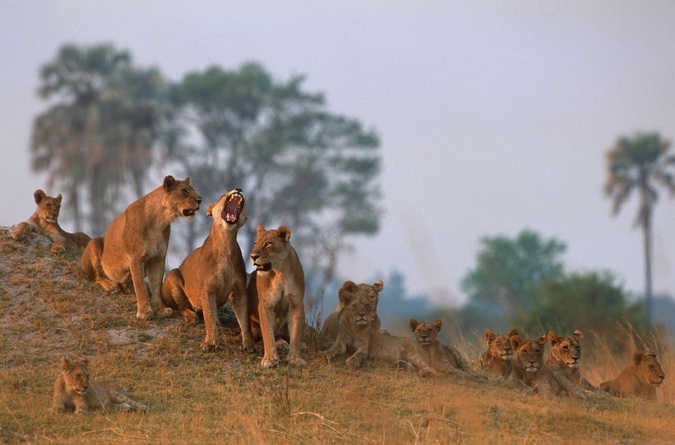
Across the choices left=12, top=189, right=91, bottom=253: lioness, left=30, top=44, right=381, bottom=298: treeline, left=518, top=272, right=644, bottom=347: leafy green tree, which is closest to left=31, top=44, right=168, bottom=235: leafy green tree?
left=30, top=44, right=381, bottom=298: treeline

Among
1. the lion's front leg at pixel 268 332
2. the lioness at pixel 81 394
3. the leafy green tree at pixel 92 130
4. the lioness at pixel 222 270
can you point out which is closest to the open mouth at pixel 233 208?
the lioness at pixel 222 270

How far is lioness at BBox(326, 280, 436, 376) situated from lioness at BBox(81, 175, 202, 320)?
175 centimetres

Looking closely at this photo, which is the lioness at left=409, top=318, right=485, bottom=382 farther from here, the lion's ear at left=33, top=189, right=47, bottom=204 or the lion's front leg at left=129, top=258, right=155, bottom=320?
the lion's ear at left=33, top=189, right=47, bottom=204

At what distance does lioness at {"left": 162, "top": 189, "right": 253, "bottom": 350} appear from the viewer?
987 centimetres

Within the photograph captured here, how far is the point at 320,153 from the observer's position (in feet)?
130

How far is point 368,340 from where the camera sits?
10.3 m

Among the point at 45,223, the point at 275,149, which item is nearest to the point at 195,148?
the point at 275,149

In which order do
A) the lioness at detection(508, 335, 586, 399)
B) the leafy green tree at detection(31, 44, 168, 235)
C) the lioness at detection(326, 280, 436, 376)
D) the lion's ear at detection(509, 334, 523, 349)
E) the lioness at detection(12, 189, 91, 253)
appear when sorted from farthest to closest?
the leafy green tree at detection(31, 44, 168, 235) → the lioness at detection(12, 189, 91, 253) → the lion's ear at detection(509, 334, 523, 349) → the lioness at detection(326, 280, 436, 376) → the lioness at detection(508, 335, 586, 399)

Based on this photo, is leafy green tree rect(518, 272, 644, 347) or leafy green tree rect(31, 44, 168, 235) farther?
leafy green tree rect(31, 44, 168, 235)

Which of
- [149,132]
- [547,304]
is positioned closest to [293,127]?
[149,132]

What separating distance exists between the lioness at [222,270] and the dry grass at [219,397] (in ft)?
1.05

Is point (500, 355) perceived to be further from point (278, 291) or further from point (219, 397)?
point (219, 397)

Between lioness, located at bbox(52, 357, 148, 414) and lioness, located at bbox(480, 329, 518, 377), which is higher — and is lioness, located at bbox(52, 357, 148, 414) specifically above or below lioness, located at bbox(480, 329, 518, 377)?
below

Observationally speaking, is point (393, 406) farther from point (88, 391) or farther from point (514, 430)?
point (88, 391)
